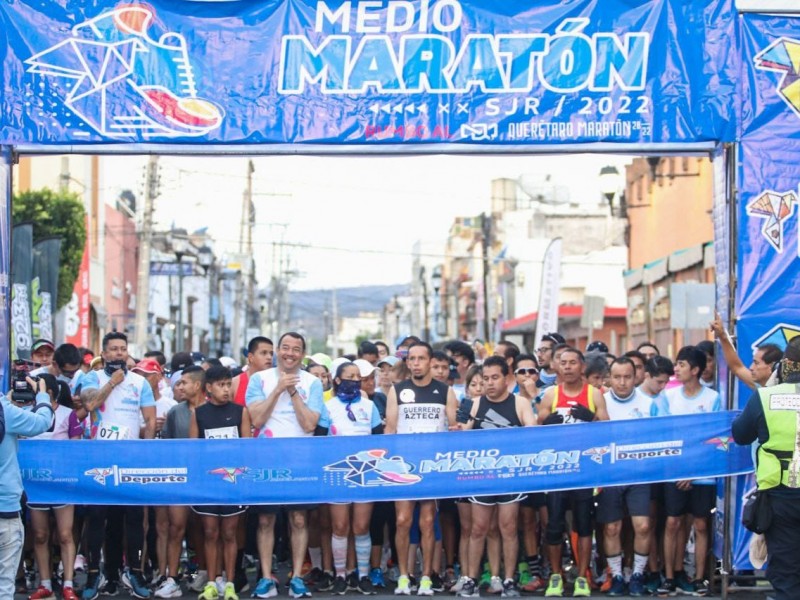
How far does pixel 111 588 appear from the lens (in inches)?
390

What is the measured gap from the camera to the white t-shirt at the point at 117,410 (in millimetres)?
9836

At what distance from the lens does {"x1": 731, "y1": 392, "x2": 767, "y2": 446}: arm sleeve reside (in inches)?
314

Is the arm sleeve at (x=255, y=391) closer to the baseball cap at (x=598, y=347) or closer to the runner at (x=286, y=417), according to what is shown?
the runner at (x=286, y=417)

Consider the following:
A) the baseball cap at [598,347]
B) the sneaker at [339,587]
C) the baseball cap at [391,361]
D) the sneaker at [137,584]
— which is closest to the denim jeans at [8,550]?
the sneaker at [137,584]

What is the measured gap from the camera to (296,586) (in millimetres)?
9641

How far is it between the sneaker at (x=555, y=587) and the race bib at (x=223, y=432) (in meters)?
2.91

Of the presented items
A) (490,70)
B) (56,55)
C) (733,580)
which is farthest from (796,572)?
(56,55)

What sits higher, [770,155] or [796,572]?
[770,155]

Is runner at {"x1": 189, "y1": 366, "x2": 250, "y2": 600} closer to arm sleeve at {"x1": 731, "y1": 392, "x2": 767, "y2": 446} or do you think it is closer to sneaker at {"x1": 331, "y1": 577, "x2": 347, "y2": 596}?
sneaker at {"x1": 331, "y1": 577, "x2": 347, "y2": 596}

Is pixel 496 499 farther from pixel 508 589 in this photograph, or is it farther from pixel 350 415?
pixel 350 415

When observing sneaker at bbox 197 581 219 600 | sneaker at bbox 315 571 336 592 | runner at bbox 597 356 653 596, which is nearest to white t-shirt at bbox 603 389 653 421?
runner at bbox 597 356 653 596

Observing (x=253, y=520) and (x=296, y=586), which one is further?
(x=253, y=520)

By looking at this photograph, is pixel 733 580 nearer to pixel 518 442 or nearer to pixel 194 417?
pixel 518 442

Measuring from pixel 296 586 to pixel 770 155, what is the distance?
5.38 metres
